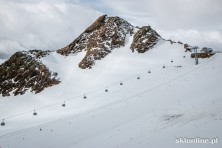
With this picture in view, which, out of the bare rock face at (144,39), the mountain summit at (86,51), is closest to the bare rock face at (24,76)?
the mountain summit at (86,51)

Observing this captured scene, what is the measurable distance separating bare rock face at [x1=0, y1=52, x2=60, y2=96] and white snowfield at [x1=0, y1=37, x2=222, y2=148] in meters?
2.29

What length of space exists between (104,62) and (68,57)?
1138 cm

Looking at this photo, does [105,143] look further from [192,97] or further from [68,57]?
[68,57]

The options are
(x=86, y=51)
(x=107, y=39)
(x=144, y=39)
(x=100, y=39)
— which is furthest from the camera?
(x=100, y=39)

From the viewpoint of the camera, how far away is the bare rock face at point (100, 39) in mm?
69062

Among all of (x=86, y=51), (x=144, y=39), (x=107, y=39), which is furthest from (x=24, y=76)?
(x=144, y=39)

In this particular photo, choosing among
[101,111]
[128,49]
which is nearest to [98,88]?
[101,111]

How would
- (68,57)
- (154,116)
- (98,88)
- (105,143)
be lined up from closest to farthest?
(105,143), (154,116), (98,88), (68,57)

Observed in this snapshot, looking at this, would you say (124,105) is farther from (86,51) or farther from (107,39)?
(107,39)

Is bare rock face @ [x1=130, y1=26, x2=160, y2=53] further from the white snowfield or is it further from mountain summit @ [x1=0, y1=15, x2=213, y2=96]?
the white snowfield

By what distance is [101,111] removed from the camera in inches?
1586

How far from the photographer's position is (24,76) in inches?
2542

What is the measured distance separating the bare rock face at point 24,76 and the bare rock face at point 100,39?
918 cm

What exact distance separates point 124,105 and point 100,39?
36377 millimetres
